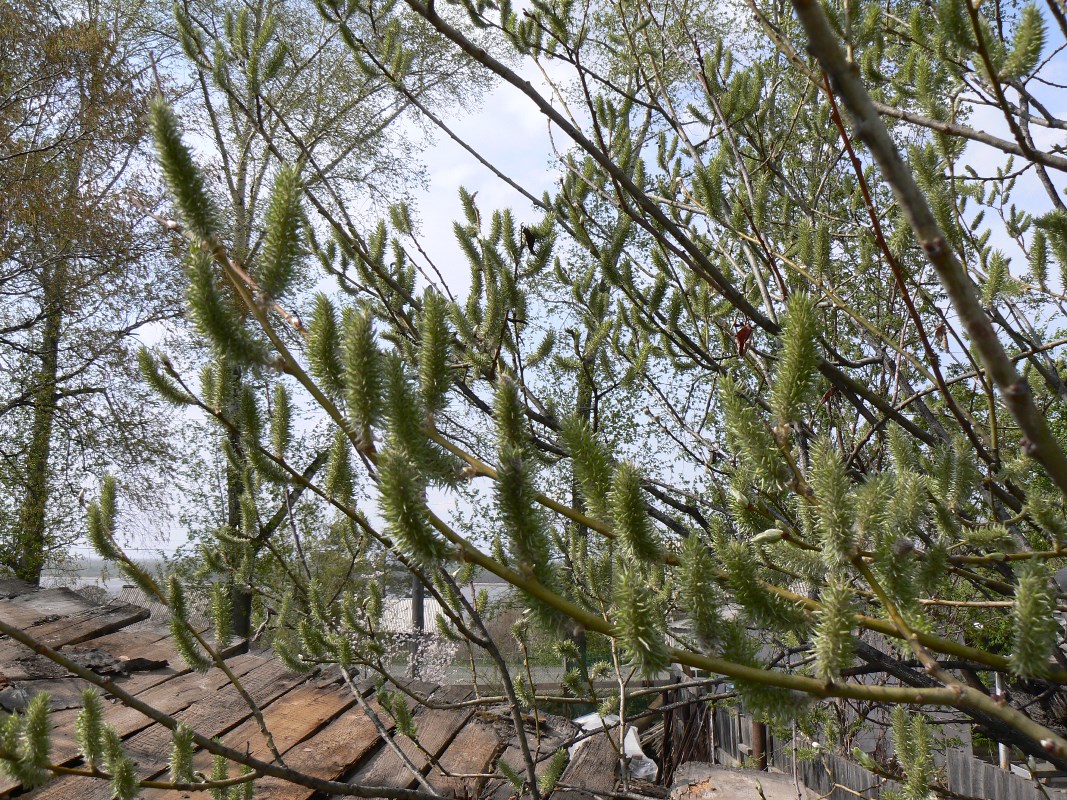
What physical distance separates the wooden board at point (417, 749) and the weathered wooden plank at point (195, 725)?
54cm

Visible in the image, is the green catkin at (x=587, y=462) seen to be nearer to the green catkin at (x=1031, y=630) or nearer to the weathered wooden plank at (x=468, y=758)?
the green catkin at (x=1031, y=630)

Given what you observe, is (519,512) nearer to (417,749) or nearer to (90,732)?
(90,732)

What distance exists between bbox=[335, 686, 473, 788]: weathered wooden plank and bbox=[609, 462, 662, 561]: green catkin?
68.2 inches

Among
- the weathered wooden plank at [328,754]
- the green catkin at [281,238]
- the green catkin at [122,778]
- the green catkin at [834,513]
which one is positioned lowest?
the weathered wooden plank at [328,754]

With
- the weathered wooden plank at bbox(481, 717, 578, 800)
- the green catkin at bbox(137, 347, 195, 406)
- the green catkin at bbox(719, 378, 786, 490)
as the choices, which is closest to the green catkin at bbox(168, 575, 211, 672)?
the green catkin at bbox(137, 347, 195, 406)

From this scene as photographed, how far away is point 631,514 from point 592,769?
2110mm

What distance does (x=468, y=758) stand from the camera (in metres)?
2.55

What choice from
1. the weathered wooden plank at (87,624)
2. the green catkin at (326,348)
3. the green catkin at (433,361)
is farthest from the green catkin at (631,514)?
the weathered wooden plank at (87,624)

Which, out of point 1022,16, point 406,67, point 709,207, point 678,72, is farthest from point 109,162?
point 1022,16

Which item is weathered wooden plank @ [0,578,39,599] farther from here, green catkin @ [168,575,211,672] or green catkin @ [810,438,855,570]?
green catkin @ [810,438,855,570]

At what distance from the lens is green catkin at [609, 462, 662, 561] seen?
Answer: 0.81 meters

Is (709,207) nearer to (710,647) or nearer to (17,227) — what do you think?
(710,647)

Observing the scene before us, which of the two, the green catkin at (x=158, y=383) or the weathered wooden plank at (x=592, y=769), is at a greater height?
the green catkin at (x=158, y=383)

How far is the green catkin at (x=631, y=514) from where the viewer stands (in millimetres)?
809
